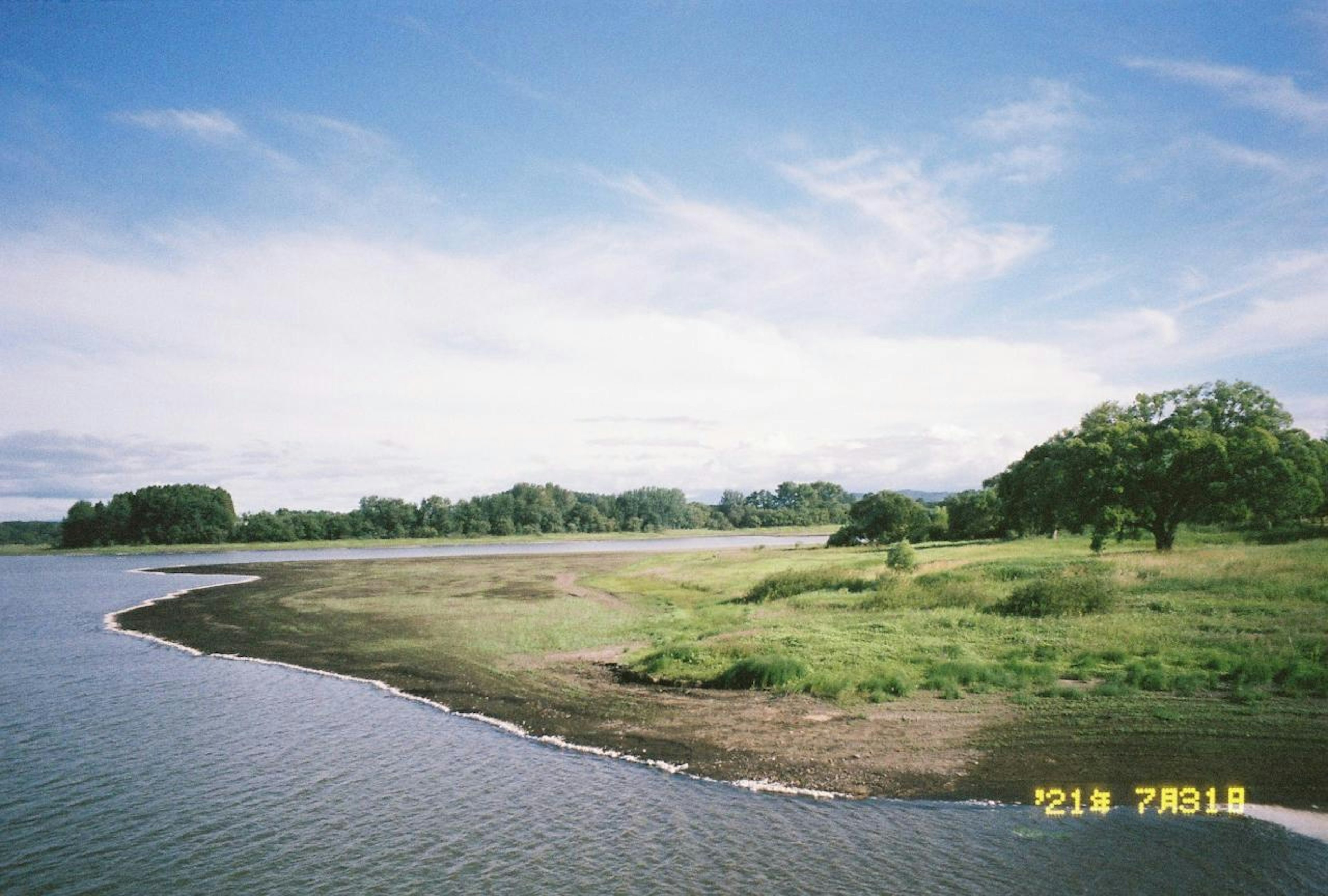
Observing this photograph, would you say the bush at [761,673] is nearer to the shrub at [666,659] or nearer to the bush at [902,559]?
the shrub at [666,659]

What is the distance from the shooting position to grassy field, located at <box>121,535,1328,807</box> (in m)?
21.0

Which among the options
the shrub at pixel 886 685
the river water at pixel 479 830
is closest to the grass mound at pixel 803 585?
the shrub at pixel 886 685

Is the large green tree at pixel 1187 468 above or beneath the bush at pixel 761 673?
above

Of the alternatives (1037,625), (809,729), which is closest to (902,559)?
(1037,625)

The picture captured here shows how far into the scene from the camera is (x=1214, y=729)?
71.8ft

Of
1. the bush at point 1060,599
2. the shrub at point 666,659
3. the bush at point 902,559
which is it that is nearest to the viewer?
the shrub at point 666,659

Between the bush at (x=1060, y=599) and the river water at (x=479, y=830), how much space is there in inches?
862

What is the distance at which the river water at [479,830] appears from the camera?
15227 mm

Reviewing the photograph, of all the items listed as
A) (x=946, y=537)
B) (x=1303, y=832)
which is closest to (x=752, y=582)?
(x=1303, y=832)

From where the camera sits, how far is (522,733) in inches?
1014
